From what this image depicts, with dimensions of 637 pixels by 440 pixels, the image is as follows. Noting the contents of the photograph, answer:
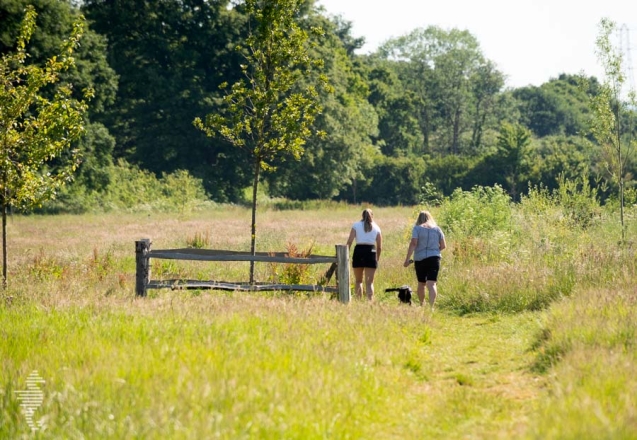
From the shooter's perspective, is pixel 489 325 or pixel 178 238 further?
pixel 178 238

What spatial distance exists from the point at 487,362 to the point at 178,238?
59.9 feet

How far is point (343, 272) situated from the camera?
12461 millimetres

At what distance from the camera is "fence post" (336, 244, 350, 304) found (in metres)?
12.4

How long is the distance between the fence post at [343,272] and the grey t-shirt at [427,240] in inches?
48.1

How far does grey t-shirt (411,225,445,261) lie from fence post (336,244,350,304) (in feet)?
4.01

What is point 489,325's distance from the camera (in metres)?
11.8

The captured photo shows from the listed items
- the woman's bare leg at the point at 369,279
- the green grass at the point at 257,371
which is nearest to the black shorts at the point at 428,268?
the woman's bare leg at the point at 369,279

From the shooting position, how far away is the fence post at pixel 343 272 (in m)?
12.4

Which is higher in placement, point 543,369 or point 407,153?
point 407,153

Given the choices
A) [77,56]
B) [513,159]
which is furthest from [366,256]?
[513,159]

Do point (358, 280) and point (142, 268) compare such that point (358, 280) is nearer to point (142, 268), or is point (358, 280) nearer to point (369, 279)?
point (369, 279)

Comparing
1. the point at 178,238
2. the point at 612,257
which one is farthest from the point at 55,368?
the point at 178,238

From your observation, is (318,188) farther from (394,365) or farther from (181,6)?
(394,365)

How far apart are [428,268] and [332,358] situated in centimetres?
530
